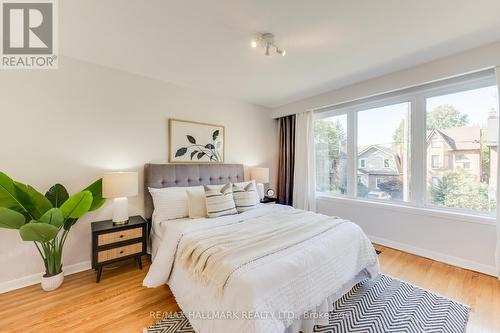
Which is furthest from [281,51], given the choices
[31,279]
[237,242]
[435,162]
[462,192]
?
[31,279]

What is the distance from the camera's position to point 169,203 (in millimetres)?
2631

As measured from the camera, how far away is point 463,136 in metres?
2.65

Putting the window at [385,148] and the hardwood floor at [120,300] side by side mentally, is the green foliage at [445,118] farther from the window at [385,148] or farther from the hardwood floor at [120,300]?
the hardwood floor at [120,300]

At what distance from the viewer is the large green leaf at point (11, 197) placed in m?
1.91

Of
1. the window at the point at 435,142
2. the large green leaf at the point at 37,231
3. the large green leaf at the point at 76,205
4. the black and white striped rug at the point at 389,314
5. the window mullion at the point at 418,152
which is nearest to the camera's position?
the black and white striped rug at the point at 389,314

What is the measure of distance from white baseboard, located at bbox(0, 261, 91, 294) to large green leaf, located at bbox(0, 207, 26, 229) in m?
0.75

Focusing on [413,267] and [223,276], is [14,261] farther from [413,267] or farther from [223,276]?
[413,267]

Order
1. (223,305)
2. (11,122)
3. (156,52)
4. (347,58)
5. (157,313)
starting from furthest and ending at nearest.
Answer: (347,58) → (156,52) → (11,122) → (157,313) → (223,305)

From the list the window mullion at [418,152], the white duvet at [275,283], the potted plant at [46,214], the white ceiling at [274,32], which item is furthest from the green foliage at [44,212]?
the window mullion at [418,152]

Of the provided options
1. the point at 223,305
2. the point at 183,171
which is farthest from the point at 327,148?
the point at 223,305

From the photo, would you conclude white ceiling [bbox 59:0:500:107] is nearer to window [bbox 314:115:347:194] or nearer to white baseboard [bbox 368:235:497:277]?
window [bbox 314:115:347:194]

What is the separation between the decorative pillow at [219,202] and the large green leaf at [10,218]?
1701mm

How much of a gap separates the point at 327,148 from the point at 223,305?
3.46 m

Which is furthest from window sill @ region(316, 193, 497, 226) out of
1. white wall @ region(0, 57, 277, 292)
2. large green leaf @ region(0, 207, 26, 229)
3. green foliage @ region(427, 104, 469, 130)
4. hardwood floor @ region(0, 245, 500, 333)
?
Result: large green leaf @ region(0, 207, 26, 229)
